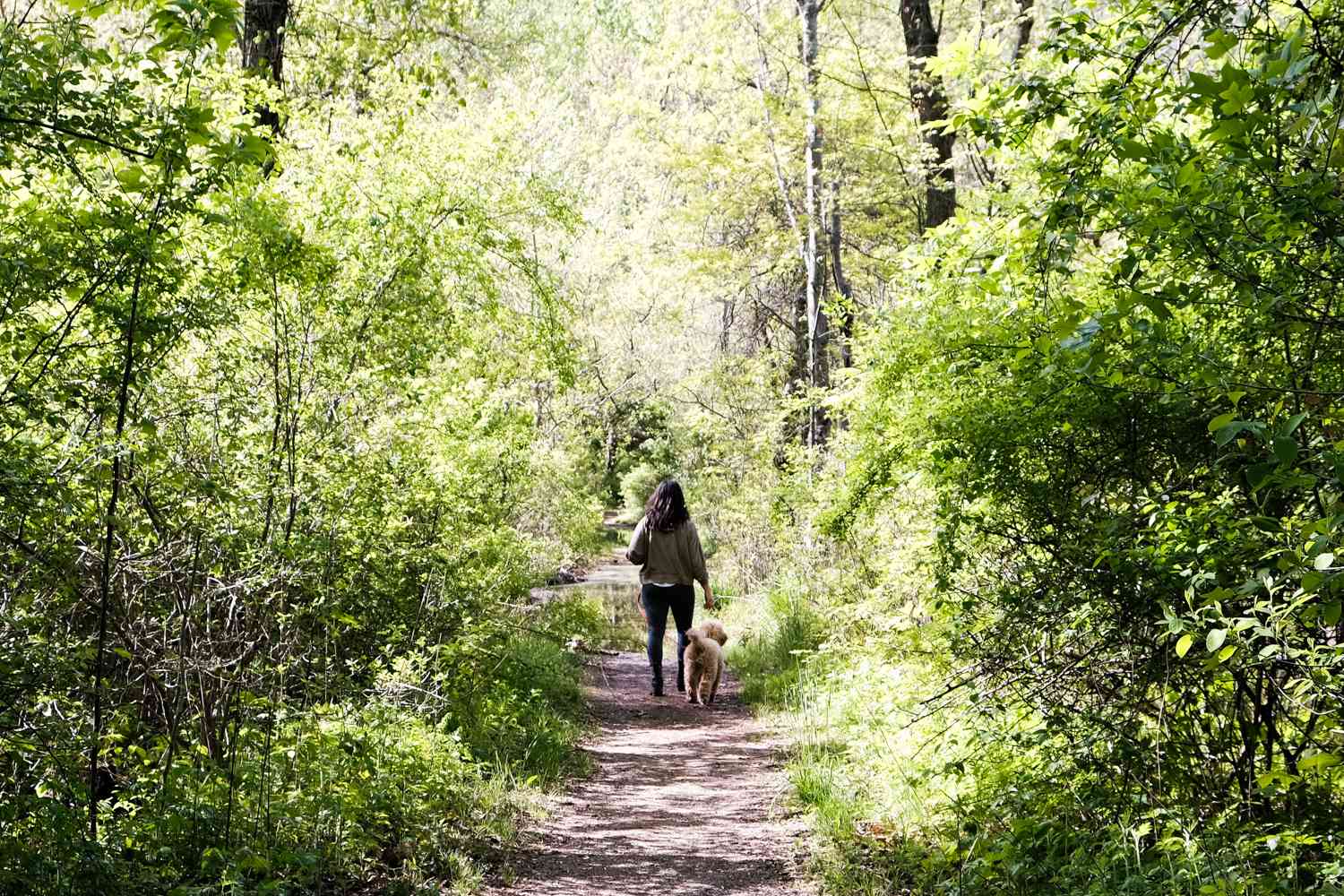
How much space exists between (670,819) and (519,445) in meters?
3.91

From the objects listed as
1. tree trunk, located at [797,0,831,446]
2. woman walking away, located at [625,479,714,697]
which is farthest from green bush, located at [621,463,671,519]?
woman walking away, located at [625,479,714,697]

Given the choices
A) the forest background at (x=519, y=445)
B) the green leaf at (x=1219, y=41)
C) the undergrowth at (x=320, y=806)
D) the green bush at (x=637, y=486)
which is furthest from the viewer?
the green bush at (x=637, y=486)

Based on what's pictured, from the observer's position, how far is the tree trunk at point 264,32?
8914 millimetres

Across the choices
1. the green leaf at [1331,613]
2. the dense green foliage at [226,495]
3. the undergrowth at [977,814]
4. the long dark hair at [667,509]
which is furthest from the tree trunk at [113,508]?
the long dark hair at [667,509]

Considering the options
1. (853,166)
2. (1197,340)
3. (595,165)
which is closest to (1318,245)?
(1197,340)

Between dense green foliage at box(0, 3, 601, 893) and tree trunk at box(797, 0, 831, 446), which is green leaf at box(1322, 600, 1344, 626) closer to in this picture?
dense green foliage at box(0, 3, 601, 893)

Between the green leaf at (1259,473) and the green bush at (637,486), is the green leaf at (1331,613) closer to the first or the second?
the green leaf at (1259,473)

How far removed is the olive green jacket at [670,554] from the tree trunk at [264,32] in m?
4.87

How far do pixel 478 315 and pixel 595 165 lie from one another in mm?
11463

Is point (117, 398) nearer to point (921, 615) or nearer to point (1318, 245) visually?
point (1318, 245)

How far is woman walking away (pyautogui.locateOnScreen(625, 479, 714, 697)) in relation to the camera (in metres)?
10.0

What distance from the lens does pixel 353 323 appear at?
21.5 feet

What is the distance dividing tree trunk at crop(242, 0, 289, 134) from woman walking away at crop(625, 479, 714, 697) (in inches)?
187

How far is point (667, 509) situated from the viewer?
10016mm
